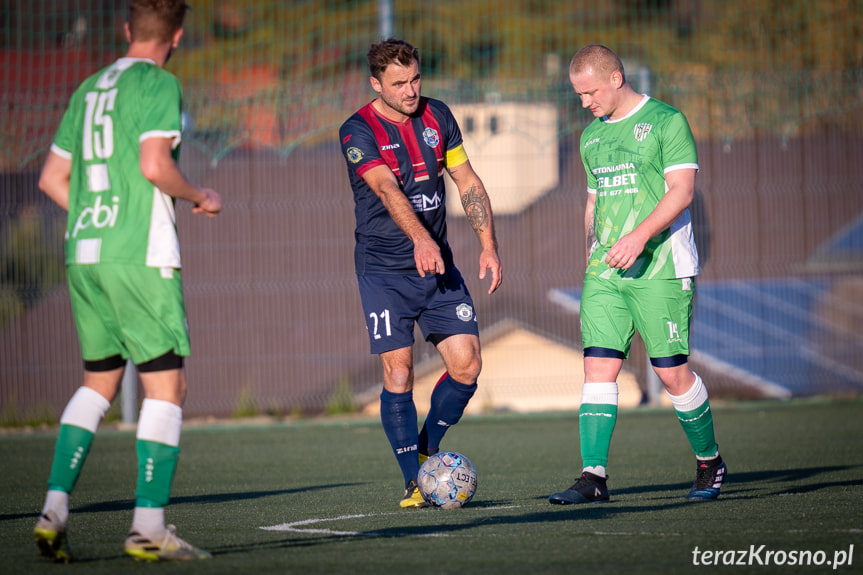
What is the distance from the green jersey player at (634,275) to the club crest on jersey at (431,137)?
2.74ft

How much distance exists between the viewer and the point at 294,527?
18.3 ft

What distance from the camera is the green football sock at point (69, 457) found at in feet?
15.2

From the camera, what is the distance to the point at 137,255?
4.64 m

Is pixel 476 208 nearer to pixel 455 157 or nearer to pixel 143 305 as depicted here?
pixel 455 157

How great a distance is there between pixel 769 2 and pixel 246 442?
46.0ft

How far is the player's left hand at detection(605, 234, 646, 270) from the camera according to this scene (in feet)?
19.2

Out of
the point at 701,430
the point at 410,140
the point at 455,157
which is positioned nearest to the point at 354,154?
the point at 410,140

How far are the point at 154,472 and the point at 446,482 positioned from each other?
1925 mm

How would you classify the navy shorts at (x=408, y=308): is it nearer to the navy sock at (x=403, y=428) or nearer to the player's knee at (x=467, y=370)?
the player's knee at (x=467, y=370)

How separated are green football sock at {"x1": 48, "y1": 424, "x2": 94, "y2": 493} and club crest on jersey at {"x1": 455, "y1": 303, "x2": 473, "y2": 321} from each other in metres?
2.41

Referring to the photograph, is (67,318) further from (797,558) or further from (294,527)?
(797,558)

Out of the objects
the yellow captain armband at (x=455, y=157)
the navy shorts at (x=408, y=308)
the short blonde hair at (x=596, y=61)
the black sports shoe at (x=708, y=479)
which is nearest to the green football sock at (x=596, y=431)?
the black sports shoe at (x=708, y=479)

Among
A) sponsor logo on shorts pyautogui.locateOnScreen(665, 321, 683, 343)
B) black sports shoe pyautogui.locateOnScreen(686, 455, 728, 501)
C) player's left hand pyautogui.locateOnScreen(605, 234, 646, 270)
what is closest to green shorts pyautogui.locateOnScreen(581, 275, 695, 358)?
sponsor logo on shorts pyautogui.locateOnScreen(665, 321, 683, 343)

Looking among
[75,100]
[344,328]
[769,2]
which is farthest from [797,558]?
[769,2]
